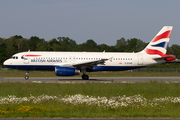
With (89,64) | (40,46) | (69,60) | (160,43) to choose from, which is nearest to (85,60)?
(89,64)

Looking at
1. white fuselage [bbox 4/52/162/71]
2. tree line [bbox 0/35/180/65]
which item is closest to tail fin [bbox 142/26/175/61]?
white fuselage [bbox 4/52/162/71]

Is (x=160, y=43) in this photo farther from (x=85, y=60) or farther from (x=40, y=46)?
(x=40, y=46)

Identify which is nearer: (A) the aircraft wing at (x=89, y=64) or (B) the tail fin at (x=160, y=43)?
(A) the aircraft wing at (x=89, y=64)

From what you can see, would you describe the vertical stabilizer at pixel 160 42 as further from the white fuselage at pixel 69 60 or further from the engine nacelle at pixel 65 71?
the engine nacelle at pixel 65 71

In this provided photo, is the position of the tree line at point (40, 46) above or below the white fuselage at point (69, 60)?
above

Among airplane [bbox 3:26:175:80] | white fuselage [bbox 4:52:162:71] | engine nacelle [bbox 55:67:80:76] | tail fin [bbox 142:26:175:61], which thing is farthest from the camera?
tail fin [bbox 142:26:175:61]

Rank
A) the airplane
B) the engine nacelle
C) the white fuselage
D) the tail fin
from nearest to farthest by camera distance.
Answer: the engine nacelle, the airplane, the white fuselage, the tail fin

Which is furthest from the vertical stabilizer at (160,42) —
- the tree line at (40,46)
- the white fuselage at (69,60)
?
the tree line at (40,46)

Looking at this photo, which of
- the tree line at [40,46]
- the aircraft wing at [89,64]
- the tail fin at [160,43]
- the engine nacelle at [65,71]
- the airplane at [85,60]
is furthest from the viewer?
the tree line at [40,46]

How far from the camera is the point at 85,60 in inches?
1344

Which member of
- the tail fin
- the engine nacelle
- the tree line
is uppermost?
the tree line

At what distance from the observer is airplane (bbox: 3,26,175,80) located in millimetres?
32062

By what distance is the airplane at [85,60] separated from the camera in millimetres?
32062

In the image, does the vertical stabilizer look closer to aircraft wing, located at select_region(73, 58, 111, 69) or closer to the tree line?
aircraft wing, located at select_region(73, 58, 111, 69)
